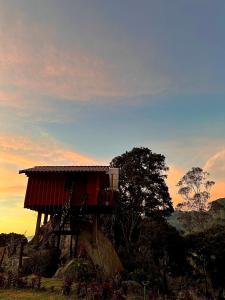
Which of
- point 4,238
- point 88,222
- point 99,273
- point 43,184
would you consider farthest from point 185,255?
point 4,238

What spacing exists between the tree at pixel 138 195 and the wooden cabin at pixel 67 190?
1236 centimetres

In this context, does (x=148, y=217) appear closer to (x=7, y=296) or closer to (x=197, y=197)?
(x=197, y=197)

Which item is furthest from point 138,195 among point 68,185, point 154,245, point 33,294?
point 33,294

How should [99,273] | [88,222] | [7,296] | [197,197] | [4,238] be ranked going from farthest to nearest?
[197,197] < [4,238] < [88,222] < [99,273] < [7,296]

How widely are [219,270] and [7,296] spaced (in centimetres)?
2458

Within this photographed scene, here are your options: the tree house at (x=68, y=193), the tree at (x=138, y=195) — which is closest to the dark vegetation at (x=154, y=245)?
the tree at (x=138, y=195)

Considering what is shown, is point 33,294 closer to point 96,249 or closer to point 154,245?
point 96,249

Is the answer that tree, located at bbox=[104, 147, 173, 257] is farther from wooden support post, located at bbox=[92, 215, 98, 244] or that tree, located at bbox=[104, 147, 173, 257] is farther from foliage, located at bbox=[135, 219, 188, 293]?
wooden support post, located at bbox=[92, 215, 98, 244]

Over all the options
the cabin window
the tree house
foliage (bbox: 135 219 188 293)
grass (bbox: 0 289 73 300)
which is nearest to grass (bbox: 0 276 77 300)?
grass (bbox: 0 289 73 300)

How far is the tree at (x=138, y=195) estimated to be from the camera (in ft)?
144

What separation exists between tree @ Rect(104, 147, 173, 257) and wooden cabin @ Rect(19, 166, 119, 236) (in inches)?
486

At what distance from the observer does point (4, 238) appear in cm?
3578

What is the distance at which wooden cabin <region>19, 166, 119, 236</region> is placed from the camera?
30875 millimetres

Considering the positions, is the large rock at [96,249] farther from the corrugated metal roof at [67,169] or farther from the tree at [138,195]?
the tree at [138,195]
